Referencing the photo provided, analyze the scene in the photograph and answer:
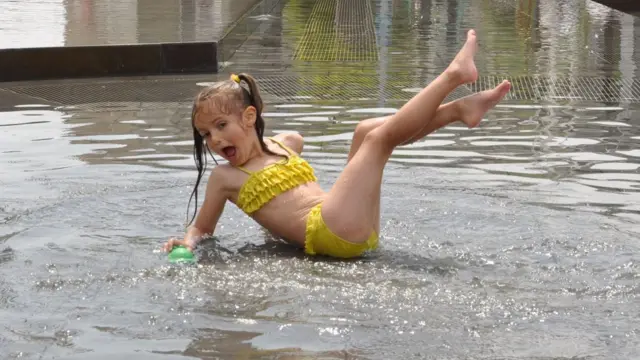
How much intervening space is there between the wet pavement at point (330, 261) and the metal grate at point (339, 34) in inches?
56.7

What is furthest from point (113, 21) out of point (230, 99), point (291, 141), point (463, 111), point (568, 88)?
point (463, 111)

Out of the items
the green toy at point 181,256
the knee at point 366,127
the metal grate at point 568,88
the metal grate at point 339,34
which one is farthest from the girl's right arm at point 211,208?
the metal grate at point 339,34

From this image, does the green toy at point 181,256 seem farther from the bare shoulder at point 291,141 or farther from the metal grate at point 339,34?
the metal grate at point 339,34

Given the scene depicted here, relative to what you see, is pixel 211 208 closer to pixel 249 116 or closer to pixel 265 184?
pixel 265 184

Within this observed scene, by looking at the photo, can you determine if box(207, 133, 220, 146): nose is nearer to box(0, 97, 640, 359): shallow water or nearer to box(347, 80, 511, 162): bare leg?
box(0, 97, 640, 359): shallow water

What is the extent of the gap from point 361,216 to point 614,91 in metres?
5.25

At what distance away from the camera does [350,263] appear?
16.4ft

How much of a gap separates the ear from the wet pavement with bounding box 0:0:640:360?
21.4 inches

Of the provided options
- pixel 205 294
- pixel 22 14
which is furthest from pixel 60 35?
pixel 205 294

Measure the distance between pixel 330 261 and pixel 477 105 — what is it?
0.91 meters

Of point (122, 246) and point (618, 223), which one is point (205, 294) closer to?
point (122, 246)

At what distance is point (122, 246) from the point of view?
17.3ft

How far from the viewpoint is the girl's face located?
5.16m

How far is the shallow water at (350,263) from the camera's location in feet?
13.1
